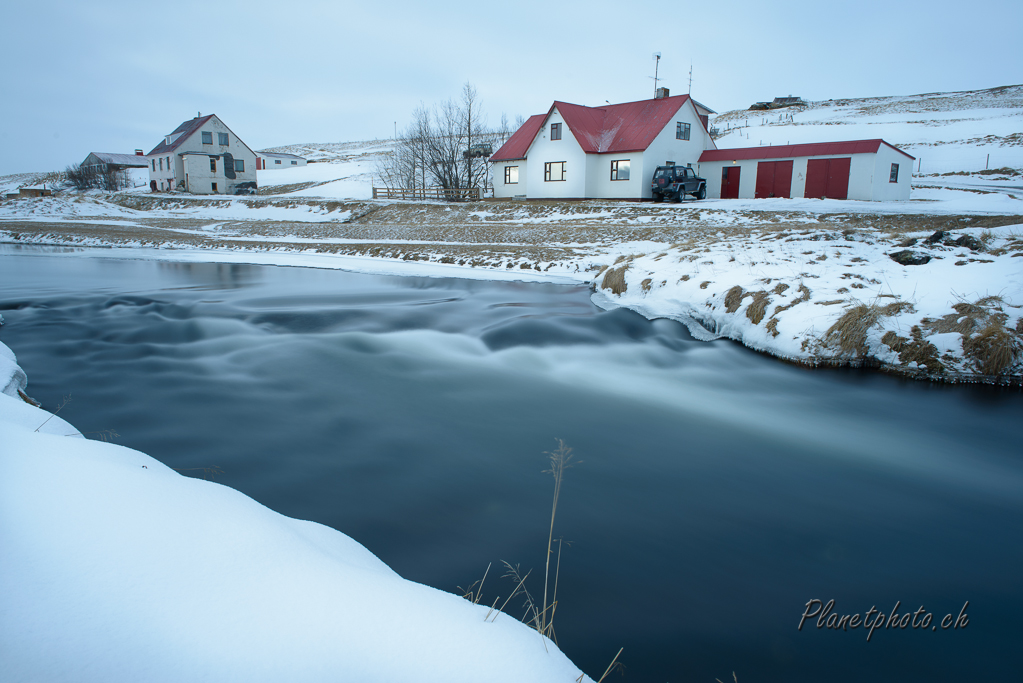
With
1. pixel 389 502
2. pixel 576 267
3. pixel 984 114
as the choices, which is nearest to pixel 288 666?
pixel 389 502

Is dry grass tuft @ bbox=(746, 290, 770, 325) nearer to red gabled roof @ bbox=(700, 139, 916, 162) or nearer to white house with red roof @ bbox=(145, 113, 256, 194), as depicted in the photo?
red gabled roof @ bbox=(700, 139, 916, 162)

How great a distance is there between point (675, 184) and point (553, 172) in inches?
343

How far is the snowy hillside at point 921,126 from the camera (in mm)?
48688

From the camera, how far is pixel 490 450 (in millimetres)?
5289

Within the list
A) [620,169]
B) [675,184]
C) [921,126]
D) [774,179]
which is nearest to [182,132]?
[620,169]

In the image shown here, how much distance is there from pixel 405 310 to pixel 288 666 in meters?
8.96

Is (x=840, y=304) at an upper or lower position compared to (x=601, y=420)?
upper

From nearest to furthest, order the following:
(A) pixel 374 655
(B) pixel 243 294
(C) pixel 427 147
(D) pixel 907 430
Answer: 1. (A) pixel 374 655
2. (D) pixel 907 430
3. (B) pixel 243 294
4. (C) pixel 427 147

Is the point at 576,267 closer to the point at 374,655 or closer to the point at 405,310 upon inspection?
the point at 405,310

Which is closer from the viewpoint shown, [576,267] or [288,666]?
[288,666]

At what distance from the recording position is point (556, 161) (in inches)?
1443

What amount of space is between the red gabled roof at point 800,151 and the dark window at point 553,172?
8634 millimetres

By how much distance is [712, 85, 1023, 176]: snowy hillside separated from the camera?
48688 millimetres

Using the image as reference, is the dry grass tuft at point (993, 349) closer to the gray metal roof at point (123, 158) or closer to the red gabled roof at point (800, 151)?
the red gabled roof at point (800, 151)
